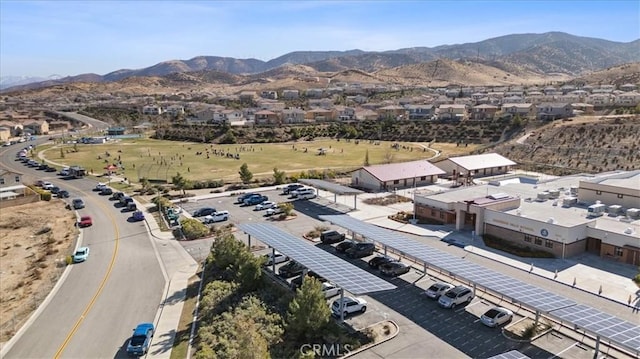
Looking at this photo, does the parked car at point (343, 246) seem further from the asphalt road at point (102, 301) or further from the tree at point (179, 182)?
the tree at point (179, 182)

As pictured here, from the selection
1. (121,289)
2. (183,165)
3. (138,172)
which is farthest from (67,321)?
(183,165)

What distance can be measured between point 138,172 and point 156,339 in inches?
2116

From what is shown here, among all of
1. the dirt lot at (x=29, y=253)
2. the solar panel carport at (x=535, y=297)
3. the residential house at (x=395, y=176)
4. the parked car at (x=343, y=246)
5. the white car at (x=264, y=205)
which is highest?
the solar panel carport at (x=535, y=297)

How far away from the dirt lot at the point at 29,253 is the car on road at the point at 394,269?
2302 centimetres

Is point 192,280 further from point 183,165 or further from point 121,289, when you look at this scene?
point 183,165

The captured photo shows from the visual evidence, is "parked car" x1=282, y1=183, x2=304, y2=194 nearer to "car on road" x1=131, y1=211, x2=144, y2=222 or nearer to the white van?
the white van

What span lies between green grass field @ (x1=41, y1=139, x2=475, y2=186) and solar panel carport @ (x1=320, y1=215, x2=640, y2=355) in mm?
41962

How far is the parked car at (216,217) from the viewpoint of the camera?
46.8 m

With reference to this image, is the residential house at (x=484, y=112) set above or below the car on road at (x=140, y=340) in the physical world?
above

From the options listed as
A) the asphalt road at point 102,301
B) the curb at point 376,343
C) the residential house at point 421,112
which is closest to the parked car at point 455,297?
the curb at point 376,343

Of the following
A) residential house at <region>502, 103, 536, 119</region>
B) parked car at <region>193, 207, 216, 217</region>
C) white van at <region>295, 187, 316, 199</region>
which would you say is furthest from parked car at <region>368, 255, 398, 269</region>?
residential house at <region>502, 103, 536, 119</region>

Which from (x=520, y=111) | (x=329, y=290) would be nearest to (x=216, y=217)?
(x=329, y=290)

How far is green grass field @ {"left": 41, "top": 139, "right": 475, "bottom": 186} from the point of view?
2940 inches

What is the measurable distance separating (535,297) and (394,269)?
10.1m
